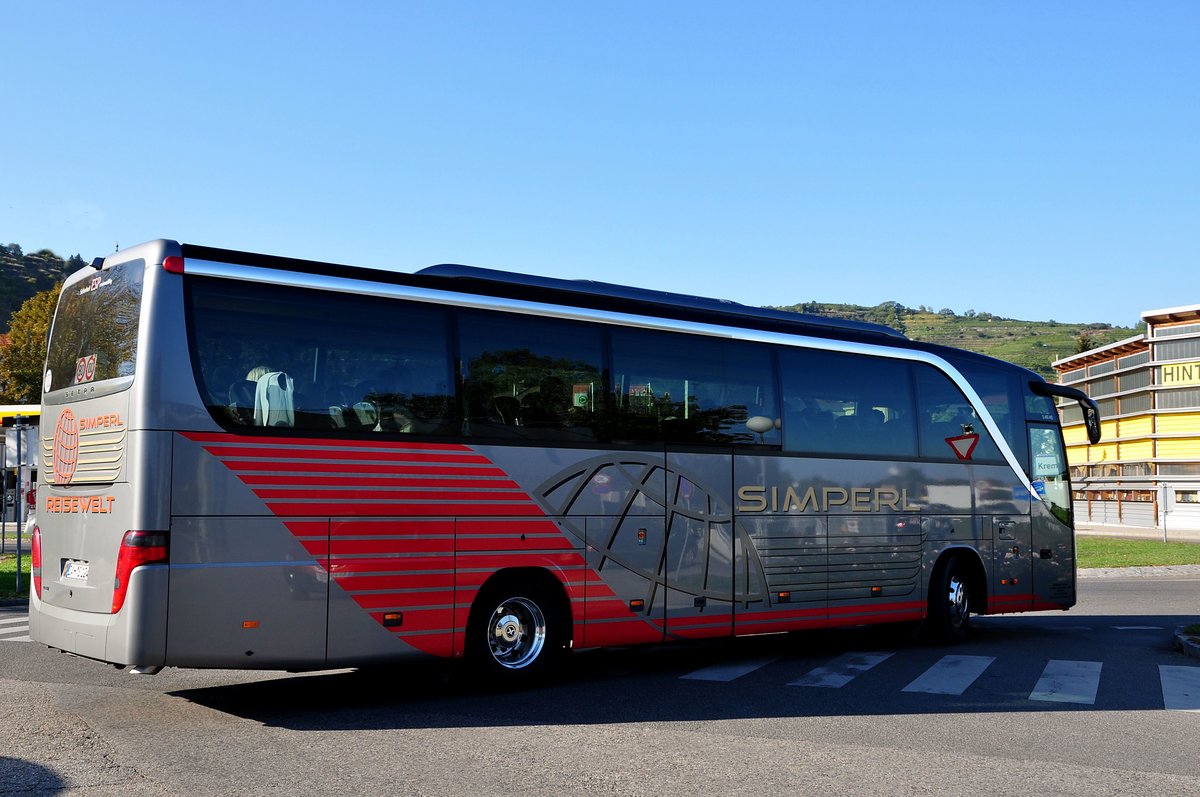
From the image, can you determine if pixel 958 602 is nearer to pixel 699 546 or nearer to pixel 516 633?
pixel 699 546

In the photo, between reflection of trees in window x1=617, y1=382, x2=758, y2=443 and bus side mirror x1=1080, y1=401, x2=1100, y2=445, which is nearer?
reflection of trees in window x1=617, y1=382, x2=758, y2=443

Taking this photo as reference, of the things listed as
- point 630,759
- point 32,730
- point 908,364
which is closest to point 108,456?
point 32,730

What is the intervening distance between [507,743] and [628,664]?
4.75 meters

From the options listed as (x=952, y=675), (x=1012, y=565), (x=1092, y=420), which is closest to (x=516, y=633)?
(x=952, y=675)

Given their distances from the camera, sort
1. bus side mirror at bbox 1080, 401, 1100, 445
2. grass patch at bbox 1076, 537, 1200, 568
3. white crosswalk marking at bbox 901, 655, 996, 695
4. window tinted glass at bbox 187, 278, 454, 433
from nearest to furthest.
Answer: window tinted glass at bbox 187, 278, 454, 433 → white crosswalk marking at bbox 901, 655, 996, 695 → bus side mirror at bbox 1080, 401, 1100, 445 → grass patch at bbox 1076, 537, 1200, 568

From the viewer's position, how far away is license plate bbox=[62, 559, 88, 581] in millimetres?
8875

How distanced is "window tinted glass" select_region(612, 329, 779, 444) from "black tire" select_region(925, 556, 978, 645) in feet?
11.9

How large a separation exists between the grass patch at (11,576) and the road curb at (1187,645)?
17.4 metres

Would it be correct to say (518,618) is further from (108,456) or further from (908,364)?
(908,364)

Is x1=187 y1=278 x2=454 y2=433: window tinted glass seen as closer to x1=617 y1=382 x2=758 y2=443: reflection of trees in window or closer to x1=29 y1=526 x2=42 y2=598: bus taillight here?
x1=617 y1=382 x2=758 y2=443: reflection of trees in window

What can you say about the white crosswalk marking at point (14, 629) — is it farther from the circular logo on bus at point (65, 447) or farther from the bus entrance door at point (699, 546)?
the bus entrance door at point (699, 546)

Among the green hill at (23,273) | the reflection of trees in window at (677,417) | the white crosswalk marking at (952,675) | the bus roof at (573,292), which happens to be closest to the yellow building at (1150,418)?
the white crosswalk marking at (952,675)

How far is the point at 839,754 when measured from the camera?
301 inches

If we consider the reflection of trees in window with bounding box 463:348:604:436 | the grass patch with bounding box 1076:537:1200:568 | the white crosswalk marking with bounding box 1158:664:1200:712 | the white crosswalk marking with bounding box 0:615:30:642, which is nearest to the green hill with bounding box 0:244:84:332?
the grass patch with bounding box 1076:537:1200:568
